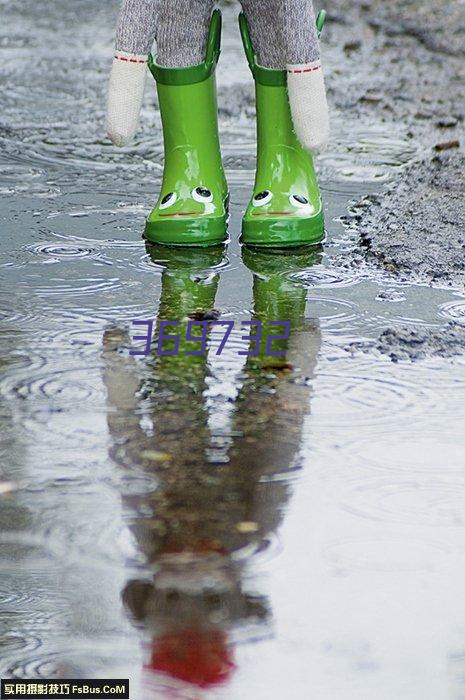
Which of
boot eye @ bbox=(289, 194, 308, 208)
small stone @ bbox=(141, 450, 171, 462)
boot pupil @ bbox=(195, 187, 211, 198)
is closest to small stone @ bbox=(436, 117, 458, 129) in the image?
boot eye @ bbox=(289, 194, 308, 208)

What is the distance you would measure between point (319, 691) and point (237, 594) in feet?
0.94

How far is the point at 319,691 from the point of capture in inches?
72.1

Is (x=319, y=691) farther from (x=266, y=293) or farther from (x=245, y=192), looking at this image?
(x=245, y=192)

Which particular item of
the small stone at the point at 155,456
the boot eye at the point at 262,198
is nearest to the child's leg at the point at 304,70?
the boot eye at the point at 262,198

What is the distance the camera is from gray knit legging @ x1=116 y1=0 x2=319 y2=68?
142 inches

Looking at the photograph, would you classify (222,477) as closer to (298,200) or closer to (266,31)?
(298,200)

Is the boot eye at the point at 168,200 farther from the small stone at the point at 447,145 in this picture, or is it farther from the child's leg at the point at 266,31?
the small stone at the point at 447,145

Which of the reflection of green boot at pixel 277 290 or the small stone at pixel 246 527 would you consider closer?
the small stone at pixel 246 527

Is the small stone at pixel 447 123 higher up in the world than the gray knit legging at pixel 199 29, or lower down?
lower down

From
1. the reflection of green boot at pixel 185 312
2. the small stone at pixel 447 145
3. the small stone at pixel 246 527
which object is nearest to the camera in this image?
the small stone at pixel 246 527

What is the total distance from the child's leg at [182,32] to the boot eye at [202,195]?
1.22 feet

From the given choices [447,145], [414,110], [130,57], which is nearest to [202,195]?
[130,57]

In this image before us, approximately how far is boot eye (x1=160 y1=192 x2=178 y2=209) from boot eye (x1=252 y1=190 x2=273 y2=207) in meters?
0.24

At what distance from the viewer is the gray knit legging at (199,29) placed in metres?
Answer: 3.60
